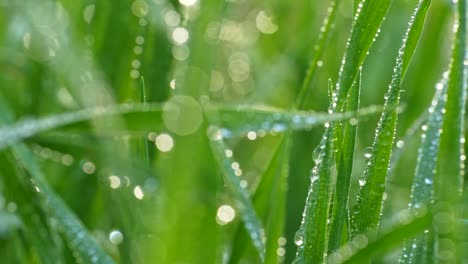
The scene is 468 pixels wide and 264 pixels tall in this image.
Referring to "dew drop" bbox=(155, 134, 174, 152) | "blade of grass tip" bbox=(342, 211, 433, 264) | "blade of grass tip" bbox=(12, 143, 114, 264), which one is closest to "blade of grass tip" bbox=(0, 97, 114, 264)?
"blade of grass tip" bbox=(12, 143, 114, 264)

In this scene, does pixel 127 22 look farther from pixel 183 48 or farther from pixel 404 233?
pixel 404 233

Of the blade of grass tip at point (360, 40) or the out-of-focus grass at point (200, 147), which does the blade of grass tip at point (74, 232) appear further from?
the blade of grass tip at point (360, 40)

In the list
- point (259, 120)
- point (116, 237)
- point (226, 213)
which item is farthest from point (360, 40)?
point (116, 237)

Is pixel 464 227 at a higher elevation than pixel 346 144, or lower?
lower

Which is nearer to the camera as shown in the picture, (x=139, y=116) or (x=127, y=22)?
(x=139, y=116)

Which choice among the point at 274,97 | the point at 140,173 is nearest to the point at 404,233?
the point at 140,173

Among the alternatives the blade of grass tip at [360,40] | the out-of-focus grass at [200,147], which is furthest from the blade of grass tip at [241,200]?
the blade of grass tip at [360,40]

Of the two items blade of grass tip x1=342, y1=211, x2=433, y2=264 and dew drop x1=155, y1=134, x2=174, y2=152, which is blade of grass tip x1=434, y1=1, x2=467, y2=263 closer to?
blade of grass tip x1=342, y1=211, x2=433, y2=264
